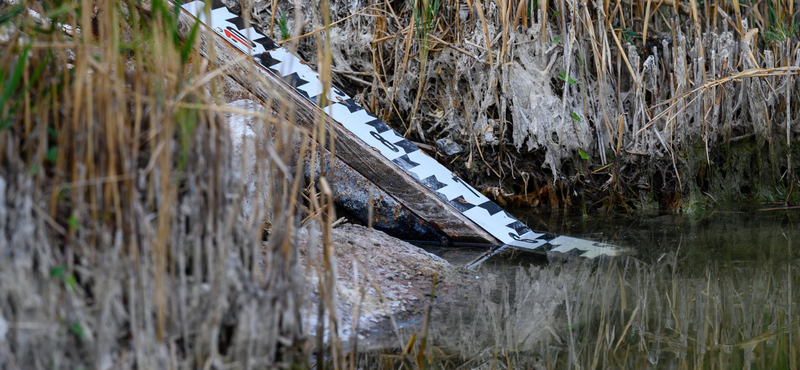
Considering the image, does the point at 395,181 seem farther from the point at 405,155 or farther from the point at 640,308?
the point at 640,308

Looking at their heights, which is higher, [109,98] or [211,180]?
[109,98]

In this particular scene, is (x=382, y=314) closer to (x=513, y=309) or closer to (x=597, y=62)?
(x=513, y=309)

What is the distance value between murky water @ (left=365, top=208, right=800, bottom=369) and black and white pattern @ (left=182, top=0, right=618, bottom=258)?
0.18 metres

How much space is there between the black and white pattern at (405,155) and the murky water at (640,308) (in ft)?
0.60

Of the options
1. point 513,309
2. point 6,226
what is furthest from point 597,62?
point 6,226

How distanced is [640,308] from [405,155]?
1.33 metres

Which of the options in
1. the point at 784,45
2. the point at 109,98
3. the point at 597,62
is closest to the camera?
the point at 109,98

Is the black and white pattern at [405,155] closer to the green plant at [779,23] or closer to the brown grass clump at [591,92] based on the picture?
the brown grass clump at [591,92]

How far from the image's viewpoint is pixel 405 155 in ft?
10.4

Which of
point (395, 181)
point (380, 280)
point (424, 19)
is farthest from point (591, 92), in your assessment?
point (380, 280)

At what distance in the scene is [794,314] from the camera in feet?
6.98

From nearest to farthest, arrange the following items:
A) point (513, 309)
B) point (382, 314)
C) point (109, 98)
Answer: point (109, 98), point (382, 314), point (513, 309)

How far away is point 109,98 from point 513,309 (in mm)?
1491

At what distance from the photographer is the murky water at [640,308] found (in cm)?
188
